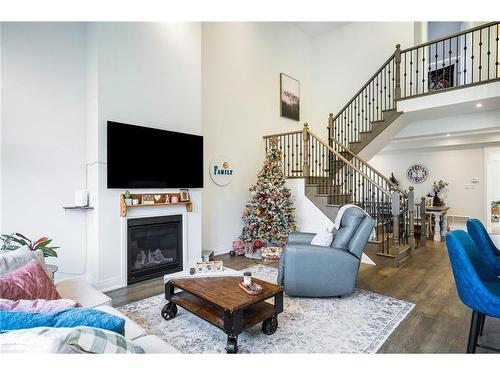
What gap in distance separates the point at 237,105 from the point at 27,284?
4749 millimetres

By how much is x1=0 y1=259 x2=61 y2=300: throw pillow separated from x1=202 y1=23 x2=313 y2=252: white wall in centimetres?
337

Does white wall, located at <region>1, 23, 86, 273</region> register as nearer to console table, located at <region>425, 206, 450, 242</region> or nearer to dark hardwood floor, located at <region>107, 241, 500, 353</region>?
dark hardwood floor, located at <region>107, 241, 500, 353</region>

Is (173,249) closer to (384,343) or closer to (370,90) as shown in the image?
(384,343)

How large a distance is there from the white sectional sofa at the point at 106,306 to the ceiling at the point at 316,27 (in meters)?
7.53

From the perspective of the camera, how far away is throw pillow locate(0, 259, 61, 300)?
1.60 meters

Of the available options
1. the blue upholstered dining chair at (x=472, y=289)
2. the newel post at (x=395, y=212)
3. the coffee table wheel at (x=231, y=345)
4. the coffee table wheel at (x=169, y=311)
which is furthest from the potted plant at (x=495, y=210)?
the coffee table wheel at (x=169, y=311)

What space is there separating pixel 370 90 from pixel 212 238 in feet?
16.0

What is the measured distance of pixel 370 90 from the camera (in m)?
6.51

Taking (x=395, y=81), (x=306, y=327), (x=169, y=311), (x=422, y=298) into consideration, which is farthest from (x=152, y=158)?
(x=395, y=81)

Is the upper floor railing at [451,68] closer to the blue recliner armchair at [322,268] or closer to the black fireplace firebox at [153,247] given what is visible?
the blue recliner armchair at [322,268]

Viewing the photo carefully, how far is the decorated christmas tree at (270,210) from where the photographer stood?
→ 17.0 feet

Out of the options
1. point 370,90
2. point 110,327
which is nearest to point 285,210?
point 370,90
